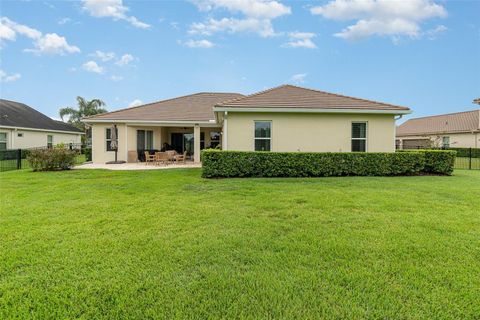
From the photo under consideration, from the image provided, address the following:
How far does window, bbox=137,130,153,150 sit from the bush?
590cm

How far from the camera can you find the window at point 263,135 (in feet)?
42.4

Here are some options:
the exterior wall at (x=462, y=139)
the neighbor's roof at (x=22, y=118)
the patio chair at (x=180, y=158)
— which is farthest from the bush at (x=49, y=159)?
the exterior wall at (x=462, y=139)

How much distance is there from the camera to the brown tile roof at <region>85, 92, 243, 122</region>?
19016mm

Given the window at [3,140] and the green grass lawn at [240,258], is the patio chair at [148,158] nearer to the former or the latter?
the green grass lawn at [240,258]

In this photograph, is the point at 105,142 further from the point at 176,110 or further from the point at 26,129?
the point at 26,129

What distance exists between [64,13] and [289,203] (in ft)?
48.3

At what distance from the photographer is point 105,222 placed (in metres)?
5.11

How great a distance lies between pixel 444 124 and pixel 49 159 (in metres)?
42.1

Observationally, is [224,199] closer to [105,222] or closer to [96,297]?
[105,222]

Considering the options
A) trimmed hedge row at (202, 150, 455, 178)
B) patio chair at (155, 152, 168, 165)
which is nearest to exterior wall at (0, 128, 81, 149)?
patio chair at (155, 152, 168, 165)

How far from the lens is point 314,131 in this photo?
13078 millimetres

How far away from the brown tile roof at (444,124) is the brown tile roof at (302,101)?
950 inches

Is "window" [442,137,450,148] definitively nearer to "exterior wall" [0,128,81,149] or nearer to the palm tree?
"exterior wall" [0,128,81,149]

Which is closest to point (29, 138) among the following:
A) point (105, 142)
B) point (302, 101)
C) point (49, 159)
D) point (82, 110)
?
point (105, 142)
